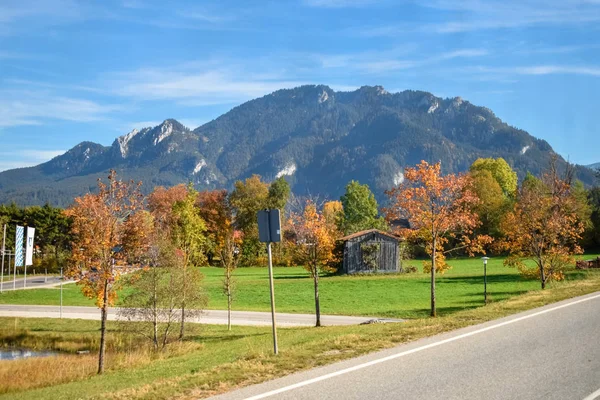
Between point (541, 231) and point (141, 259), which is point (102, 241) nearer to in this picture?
point (141, 259)

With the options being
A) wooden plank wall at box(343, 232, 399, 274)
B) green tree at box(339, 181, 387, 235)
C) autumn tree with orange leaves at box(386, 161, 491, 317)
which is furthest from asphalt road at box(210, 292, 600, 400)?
green tree at box(339, 181, 387, 235)

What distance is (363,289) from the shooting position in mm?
49281

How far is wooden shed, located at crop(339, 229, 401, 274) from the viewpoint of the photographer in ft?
208

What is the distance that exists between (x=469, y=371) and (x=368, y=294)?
3680cm

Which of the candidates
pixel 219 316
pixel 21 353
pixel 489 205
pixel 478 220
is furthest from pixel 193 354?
pixel 489 205

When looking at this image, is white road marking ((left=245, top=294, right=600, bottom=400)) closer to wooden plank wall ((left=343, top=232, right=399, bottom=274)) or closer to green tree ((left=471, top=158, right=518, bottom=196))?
wooden plank wall ((left=343, top=232, right=399, bottom=274))

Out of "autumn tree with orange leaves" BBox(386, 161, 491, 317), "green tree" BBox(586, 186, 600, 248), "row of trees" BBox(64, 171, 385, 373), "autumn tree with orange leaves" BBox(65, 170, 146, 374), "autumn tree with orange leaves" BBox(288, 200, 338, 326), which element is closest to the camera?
"autumn tree with orange leaves" BBox(65, 170, 146, 374)

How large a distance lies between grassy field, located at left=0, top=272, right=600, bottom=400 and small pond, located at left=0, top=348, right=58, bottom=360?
2.16ft

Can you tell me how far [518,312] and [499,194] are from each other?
81.6 metres

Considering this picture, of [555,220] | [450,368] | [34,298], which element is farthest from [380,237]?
[450,368]

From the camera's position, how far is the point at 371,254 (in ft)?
208

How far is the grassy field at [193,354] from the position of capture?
930cm

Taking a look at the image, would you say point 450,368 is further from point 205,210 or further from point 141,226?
point 205,210

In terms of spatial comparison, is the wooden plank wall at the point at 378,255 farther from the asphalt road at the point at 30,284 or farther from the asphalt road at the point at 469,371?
the asphalt road at the point at 469,371
